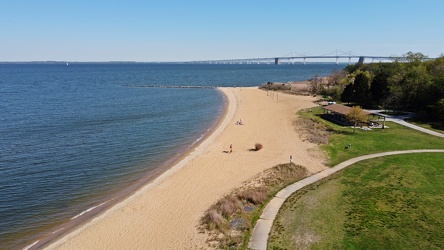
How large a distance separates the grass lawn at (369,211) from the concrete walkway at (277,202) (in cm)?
44

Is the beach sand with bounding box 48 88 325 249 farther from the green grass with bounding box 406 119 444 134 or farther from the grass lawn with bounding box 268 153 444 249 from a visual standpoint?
the green grass with bounding box 406 119 444 134

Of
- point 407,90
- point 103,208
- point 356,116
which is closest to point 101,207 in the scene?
point 103,208

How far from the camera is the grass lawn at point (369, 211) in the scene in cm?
1742

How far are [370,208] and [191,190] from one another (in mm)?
13351

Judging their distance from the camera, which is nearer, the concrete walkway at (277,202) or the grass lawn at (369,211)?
the grass lawn at (369,211)

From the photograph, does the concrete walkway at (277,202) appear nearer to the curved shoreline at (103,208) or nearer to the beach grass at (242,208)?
the beach grass at (242,208)

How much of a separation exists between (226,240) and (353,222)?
26.5 feet

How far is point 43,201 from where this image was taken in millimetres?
24000

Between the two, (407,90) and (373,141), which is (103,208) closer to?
(373,141)

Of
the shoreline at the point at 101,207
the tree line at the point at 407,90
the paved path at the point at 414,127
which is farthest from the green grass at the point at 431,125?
the shoreline at the point at 101,207

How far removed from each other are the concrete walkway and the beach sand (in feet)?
6.16

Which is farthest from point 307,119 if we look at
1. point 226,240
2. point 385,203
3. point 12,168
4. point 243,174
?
point 12,168

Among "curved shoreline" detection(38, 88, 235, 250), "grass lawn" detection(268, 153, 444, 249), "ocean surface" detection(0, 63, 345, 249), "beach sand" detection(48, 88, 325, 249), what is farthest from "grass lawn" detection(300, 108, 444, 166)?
"ocean surface" detection(0, 63, 345, 249)

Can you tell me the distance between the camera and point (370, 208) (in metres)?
21.0
